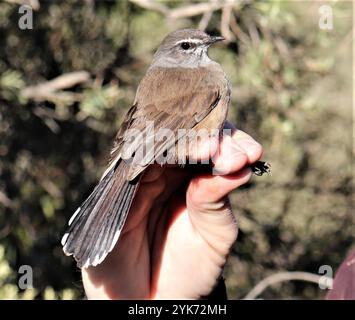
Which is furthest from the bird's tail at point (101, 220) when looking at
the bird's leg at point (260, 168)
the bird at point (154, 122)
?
the bird's leg at point (260, 168)

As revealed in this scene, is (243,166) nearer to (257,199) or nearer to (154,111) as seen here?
(154,111)

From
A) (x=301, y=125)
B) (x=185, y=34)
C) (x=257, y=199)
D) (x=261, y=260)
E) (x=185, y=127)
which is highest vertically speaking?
(x=185, y=34)

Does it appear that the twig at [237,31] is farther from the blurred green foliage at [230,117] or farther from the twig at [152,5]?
the twig at [152,5]

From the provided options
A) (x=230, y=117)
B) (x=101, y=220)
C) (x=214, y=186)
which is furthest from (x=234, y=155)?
(x=230, y=117)

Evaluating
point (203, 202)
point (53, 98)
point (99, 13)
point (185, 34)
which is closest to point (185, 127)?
point (203, 202)

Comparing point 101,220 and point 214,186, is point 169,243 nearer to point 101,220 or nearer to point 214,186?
point 101,220

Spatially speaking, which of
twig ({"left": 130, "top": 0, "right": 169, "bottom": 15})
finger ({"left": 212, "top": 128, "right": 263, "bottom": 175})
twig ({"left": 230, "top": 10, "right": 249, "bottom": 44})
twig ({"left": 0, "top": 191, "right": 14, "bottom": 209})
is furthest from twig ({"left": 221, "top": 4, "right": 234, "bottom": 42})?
finger ({"left": 212, "top": 128, "right": 263, "bottom": 175})

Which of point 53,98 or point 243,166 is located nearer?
point 243,166
